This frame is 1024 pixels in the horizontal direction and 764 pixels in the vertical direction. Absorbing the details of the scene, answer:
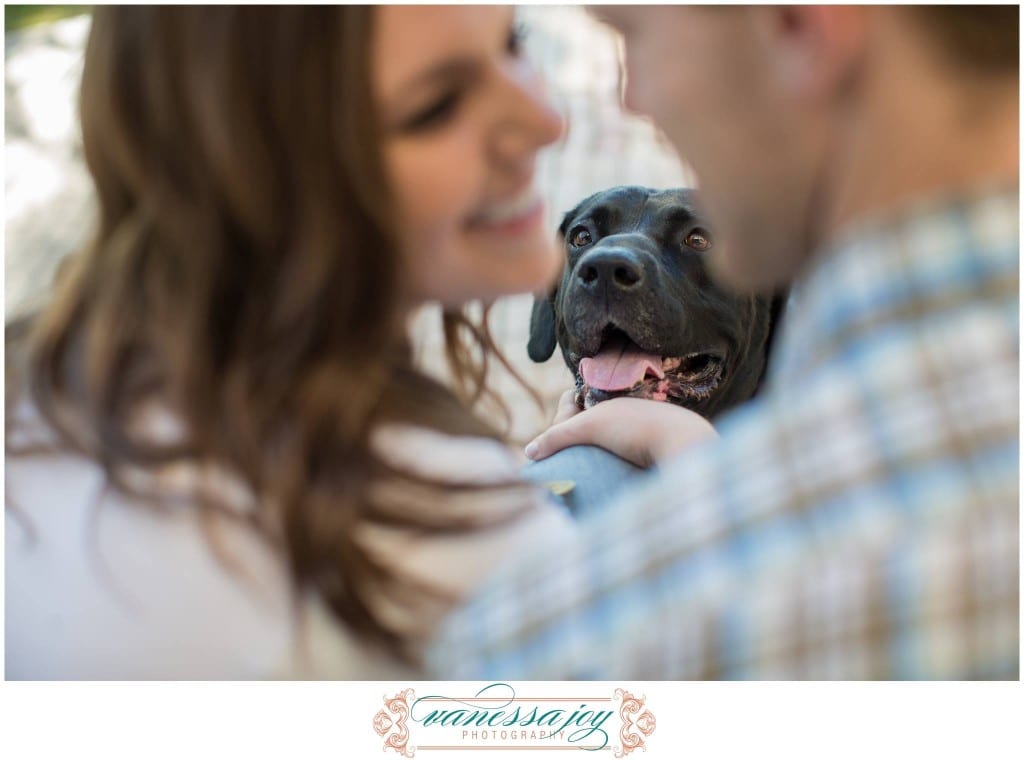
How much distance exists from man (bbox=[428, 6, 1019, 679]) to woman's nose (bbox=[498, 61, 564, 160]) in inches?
7.7

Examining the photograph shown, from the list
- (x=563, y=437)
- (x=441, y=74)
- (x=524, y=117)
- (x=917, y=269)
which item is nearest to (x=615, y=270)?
(x=563, y=437)

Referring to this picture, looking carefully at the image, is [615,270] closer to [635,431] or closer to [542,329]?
[542,329]

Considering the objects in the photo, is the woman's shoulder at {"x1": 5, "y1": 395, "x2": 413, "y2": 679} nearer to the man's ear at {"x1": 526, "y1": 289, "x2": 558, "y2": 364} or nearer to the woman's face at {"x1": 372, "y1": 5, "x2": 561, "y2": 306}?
the woman's face at {"x1": 372, "y1": 5, "x2": 561, "y2": 306}

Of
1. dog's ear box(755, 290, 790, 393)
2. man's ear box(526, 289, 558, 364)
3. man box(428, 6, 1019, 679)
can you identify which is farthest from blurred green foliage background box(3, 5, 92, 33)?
dog's ear box(755, 290, 790, 393)

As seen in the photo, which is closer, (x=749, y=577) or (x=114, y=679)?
(x=749, y=577)

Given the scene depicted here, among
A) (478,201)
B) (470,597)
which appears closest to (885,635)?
(470,597)

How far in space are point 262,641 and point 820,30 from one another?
0.81m

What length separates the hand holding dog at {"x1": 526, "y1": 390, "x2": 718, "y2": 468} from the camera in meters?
1.65

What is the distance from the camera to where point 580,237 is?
8.91ft

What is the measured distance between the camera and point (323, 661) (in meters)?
1.05

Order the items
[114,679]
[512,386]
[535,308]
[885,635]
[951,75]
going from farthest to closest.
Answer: [512,386]
[535,308]
[114,679]
[951,75]
[885,635]

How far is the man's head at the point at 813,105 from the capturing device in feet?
3.18

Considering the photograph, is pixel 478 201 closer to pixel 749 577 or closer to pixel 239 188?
pixel 239 188

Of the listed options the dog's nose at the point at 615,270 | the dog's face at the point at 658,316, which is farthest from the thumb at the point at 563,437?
the dog's nose at the point at 615,270
